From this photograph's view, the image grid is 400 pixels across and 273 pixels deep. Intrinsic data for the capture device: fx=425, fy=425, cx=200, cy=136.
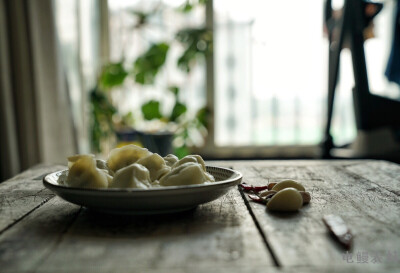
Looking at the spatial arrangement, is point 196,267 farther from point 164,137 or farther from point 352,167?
point 164,137

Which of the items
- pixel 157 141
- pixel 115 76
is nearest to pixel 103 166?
pixel 157 141

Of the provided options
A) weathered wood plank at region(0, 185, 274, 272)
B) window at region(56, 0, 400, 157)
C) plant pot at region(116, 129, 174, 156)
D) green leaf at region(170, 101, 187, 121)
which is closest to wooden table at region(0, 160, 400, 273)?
weathered wood plank at region(0, 185, 274, 272)

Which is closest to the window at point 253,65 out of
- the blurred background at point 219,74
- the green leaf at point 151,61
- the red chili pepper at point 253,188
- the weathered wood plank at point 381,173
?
the blurred background at point 219,74

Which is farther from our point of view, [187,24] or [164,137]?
[187,24]

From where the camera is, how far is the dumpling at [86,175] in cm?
62

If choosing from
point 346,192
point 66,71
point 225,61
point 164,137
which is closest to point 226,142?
point 225,61

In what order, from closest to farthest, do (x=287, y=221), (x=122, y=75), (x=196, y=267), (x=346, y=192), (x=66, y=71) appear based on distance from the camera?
(x=196, y=267) → (x=287, y=221) → (x=346, y=192) → (x=66, y=71) → (x=122, y=75)

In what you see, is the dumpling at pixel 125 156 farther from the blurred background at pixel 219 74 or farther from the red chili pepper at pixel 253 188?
the blurred background at pixel 219 74

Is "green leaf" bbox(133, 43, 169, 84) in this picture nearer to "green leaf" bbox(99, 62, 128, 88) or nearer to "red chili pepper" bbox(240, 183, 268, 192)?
"green leaf" bbox(99, 62, 128, 88)

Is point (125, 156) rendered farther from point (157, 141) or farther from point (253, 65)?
point (253, 65)

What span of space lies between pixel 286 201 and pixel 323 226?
0.31ft

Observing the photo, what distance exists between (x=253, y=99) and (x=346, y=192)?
3236mm

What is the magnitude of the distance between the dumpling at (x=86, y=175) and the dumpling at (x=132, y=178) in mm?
18

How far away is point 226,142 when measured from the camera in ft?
13.5
